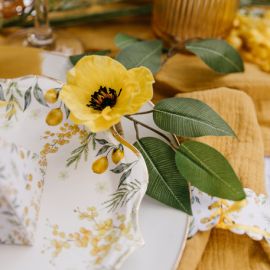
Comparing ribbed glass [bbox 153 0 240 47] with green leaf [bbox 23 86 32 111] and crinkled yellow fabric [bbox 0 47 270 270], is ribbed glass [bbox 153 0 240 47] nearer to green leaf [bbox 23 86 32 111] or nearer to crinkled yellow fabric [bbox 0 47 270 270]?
crinkled yellow fabric [bbox 0 47 270 270]

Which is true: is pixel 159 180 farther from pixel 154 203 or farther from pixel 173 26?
pixel 173 26

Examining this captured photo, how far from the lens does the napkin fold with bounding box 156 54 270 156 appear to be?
60cm

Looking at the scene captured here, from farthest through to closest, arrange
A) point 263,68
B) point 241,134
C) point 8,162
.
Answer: point 263,68
point 241,134
point 8,162

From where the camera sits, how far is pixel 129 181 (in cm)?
40

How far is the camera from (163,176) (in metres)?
0.43

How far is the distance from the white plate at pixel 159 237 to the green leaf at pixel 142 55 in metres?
0.20

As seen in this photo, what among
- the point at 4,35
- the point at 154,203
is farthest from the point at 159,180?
the point at 4,35

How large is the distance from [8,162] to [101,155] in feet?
0.31

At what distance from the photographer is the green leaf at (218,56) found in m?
0.59

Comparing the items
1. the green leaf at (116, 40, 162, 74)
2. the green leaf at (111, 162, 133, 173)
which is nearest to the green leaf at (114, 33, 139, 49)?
the green leaf at (116, 40, 162, 74)

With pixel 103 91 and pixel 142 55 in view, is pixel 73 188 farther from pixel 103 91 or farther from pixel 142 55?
pixel 142 55

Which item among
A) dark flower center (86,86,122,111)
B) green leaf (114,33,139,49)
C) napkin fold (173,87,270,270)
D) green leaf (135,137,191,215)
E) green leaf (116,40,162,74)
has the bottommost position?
napkin fold (173,87,270,270)

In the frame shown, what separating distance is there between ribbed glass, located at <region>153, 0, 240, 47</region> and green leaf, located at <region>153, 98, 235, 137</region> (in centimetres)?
21

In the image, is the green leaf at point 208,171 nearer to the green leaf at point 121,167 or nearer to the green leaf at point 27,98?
the green leaf at point 121,167
